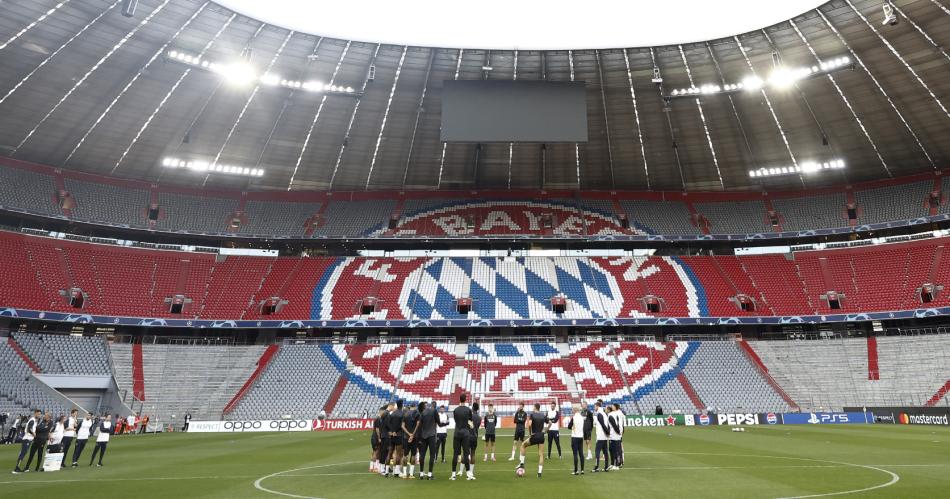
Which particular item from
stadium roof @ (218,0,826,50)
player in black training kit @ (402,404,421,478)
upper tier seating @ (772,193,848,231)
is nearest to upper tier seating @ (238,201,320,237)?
stadium roof @ (218,0,826,50)

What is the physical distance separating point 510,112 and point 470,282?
53.7ft

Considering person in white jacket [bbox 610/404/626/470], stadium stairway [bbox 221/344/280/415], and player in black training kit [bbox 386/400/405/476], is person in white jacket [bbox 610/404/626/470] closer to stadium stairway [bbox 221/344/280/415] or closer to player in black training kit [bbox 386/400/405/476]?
player in black training kit [bbox 386/400/405/476]

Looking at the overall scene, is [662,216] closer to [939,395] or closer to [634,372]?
[634,372]

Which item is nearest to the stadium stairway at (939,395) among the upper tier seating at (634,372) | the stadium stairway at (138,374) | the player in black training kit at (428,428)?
the upper tier seating at (634,372)

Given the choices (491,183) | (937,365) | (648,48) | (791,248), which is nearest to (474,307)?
(491,183)

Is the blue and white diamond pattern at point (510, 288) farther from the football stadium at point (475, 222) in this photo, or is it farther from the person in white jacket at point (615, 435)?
the person in white jacket at point (615, 435)

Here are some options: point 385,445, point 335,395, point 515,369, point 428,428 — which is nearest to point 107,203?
point 335,395

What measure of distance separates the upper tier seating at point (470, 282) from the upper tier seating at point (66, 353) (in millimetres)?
2046

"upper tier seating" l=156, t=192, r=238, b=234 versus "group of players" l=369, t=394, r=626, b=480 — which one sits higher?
"upper tier seating" l=156, t=192, r=238, b=234

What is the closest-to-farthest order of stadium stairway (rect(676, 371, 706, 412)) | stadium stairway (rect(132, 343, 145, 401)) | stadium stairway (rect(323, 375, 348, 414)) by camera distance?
stadium stairway (rect(132, 343, 145, 401))
stadium stairway (rect(323, 375, 348, 414))
stadium stairway (rect(676, 371, 706, 412))

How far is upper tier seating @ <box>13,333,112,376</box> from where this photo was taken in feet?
111

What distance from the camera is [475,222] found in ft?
162

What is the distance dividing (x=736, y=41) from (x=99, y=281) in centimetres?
4421

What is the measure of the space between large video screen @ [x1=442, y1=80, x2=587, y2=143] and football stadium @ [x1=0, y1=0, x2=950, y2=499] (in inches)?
6.8
